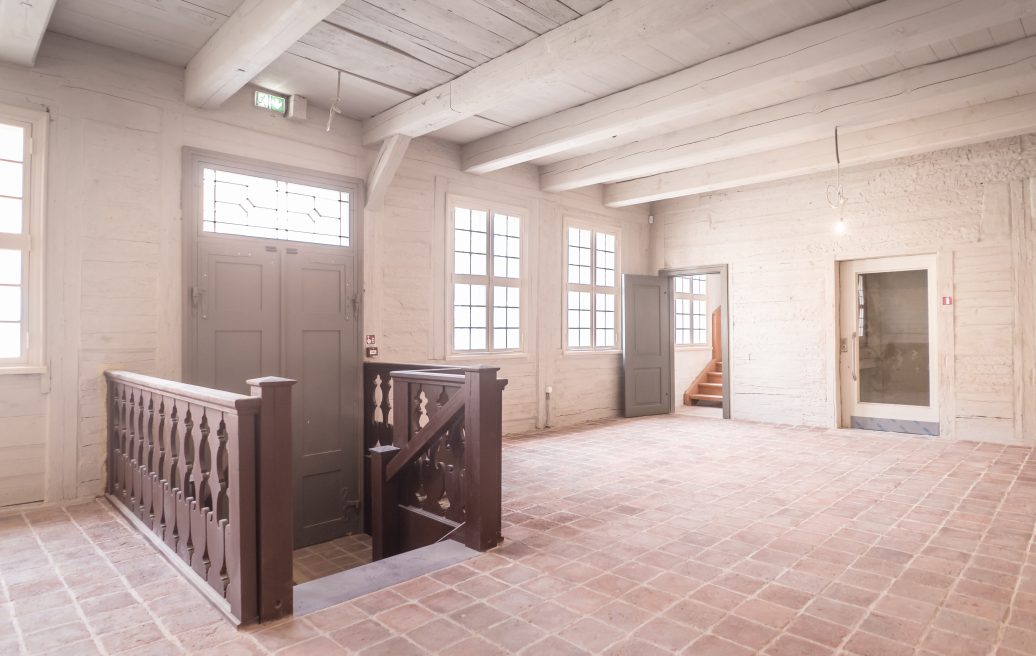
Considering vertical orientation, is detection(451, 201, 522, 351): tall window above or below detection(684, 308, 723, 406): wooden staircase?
above

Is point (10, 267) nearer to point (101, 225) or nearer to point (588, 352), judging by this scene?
point (101, 225)

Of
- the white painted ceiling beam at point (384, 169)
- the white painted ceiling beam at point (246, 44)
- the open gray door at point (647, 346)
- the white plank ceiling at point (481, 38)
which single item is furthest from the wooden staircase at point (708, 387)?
the white painted ceiling beam at point (246, 44)

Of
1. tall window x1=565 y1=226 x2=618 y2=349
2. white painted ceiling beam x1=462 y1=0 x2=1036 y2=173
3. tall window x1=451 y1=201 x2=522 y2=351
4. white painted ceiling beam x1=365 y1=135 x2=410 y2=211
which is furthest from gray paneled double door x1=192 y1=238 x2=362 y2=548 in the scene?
tall window x1=565 y1=226 x2=618 y2=349

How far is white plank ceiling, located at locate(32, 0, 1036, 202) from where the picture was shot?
3848 millimetres

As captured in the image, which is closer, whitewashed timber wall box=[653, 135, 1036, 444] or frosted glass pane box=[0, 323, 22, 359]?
frosted glass pane box=[0, 323, 22, 359]

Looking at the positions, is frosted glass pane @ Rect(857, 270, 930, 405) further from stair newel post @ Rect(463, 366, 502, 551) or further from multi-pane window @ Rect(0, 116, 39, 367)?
multi-pane window @ Rect(0, 116, 39, 367)

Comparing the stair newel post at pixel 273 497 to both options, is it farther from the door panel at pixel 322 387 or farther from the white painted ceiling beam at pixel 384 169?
the white painted ceiling beam at pixel 384 169

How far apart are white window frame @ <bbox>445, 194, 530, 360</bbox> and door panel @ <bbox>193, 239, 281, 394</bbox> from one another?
1.97 meters

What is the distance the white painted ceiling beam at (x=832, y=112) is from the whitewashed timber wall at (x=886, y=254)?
5.15 feet

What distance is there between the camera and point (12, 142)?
4.18 metres

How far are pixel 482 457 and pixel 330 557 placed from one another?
2.68 m

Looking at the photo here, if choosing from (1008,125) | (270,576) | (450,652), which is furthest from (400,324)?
(1008,125)

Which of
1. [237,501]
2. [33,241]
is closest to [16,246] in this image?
[33,241]

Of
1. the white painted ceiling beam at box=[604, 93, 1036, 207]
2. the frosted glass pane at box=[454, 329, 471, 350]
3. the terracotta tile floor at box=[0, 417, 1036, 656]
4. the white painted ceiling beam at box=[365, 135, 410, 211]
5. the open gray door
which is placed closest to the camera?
the terracotta tile floor at box=[0, 417, 1036, 656]
